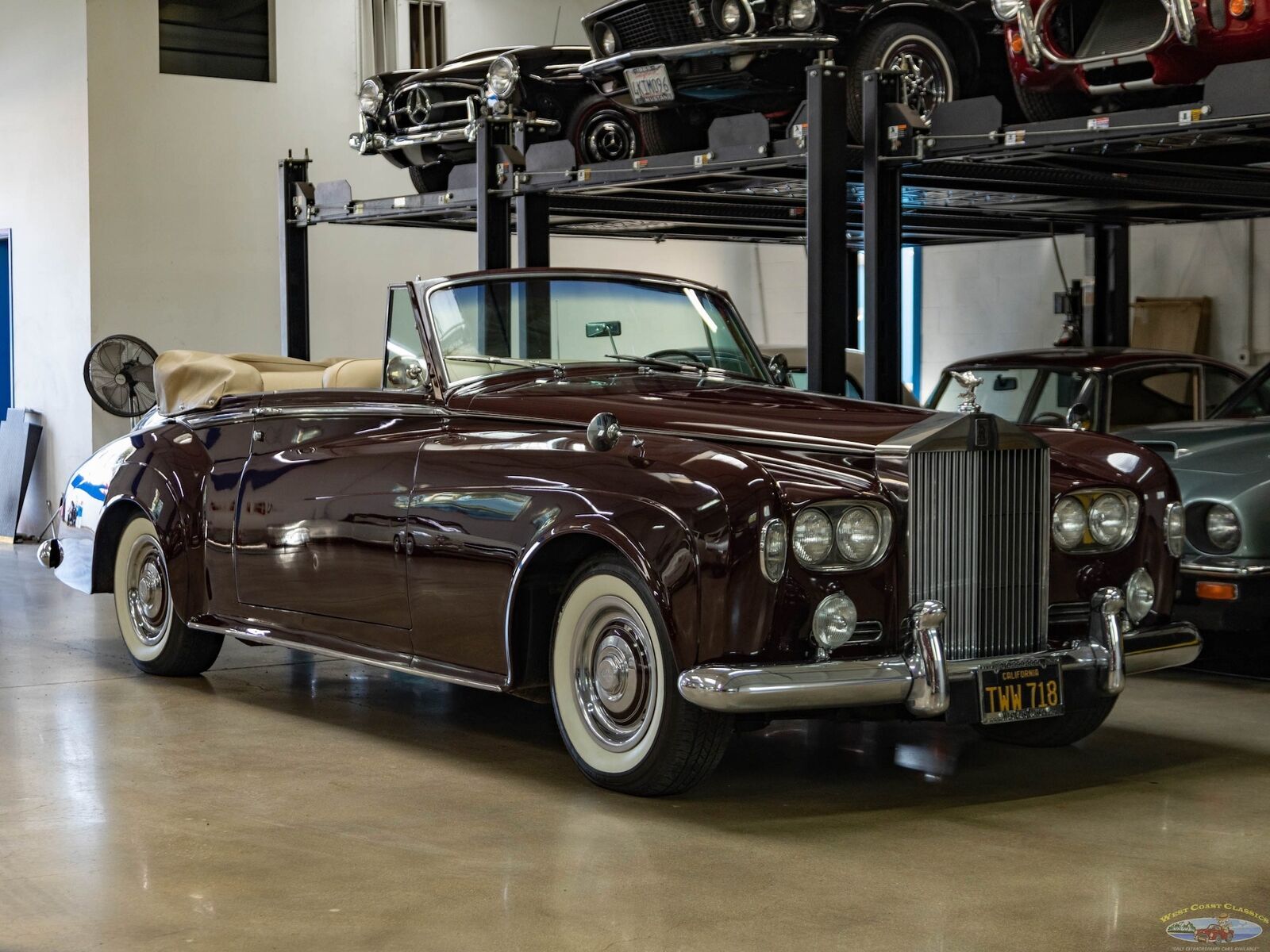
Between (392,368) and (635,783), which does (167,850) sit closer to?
(635,783)

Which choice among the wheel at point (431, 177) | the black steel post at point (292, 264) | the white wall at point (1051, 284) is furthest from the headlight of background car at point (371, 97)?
the white wall at point (1051, 284)

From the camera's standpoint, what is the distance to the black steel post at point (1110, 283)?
1220 cm

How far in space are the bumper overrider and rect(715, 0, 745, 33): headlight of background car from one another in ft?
14.3

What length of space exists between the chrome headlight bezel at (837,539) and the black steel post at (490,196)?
5.69 meters

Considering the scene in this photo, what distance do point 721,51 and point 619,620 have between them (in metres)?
4.34

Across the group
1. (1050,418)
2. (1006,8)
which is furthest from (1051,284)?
(1006,8)

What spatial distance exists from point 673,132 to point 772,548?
5145mm

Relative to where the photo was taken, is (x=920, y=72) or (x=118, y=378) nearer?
(x=920, y=72)

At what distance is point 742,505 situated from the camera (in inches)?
175

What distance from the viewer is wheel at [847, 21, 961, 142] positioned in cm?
804

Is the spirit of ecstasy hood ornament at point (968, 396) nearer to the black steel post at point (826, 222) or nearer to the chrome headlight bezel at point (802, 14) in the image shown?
the black steel post at point (826, 222)

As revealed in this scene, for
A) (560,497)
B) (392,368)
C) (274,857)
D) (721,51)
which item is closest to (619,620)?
(560,497)

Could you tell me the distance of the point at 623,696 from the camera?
190 inches

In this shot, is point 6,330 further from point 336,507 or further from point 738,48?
point 336,507
